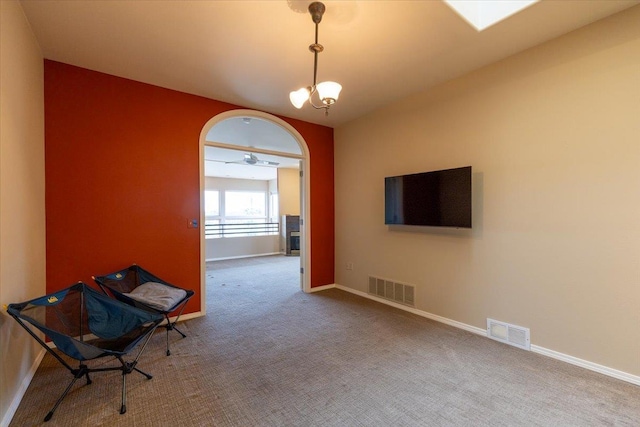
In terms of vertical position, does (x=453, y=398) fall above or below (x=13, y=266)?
below

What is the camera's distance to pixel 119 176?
3047 millimetres

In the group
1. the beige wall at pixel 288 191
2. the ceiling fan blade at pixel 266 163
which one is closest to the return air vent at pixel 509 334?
the ceiling fan blade at pixel 266 163

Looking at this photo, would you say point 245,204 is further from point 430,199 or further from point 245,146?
point 430,199

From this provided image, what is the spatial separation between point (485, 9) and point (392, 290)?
316cm

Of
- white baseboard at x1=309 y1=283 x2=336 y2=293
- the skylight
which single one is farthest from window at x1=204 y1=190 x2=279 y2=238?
the skylight

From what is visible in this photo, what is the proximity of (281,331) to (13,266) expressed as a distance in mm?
2231

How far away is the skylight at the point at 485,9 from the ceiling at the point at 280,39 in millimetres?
52

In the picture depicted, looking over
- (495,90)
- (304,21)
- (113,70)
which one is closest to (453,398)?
(495,90)

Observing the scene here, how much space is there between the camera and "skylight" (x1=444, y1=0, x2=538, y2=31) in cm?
207

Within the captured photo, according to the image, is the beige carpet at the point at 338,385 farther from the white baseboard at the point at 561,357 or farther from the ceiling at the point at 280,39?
the ceiling at the point at 280,39

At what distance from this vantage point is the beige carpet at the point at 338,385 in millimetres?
1785

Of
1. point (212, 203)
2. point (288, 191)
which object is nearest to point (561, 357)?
point (288, 191)

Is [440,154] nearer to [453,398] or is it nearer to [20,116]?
[453,398]

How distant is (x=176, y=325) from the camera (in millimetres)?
3219
